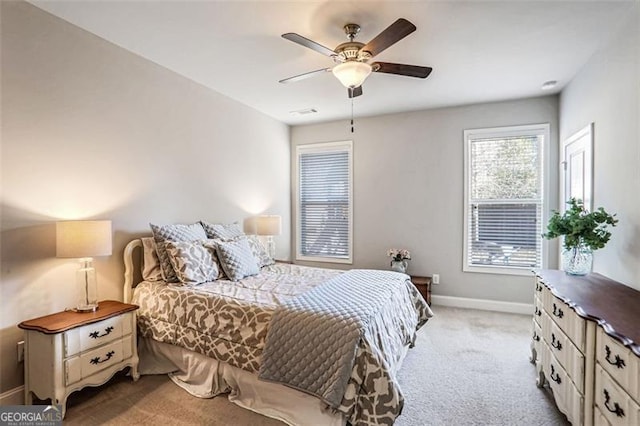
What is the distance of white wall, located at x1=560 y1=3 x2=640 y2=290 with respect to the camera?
2.17m

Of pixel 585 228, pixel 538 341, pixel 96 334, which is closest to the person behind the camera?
pixel 96 334

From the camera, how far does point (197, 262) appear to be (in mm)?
2789

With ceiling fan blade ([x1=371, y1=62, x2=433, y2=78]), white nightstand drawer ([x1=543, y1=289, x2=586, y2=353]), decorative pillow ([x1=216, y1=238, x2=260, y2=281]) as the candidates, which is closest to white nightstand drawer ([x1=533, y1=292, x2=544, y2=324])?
white nightstand drawer ([x1=543, y1=289, x2=586, y2=353])

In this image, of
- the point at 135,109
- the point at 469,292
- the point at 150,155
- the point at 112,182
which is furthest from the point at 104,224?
the point at 469,292

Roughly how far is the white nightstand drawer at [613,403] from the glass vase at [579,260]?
119 cm

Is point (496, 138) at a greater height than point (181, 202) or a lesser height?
greater

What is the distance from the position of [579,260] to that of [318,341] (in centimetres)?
216

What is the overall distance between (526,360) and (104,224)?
3.69 metres

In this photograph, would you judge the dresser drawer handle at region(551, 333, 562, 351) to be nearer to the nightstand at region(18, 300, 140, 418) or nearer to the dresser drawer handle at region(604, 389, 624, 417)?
the dresser drawer handle at region(604, 389, 624, 417)

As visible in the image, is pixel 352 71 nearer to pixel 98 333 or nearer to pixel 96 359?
pixel 98 333

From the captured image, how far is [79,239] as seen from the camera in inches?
86.4

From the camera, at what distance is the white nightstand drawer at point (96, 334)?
207 cm

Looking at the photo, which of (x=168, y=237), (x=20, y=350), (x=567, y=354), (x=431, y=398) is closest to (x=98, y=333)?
(x=20, y=350)

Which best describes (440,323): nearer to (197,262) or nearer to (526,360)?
(526,360)
